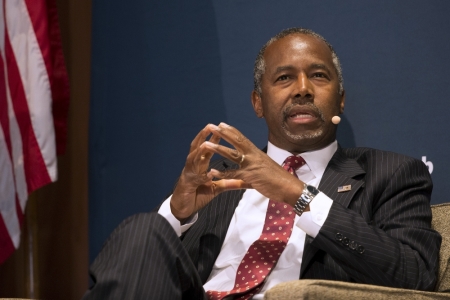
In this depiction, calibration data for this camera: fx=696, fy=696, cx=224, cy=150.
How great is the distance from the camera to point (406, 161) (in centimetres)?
206

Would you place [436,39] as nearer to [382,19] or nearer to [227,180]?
[382,19]

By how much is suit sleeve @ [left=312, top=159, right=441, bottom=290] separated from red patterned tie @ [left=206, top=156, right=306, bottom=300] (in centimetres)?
20

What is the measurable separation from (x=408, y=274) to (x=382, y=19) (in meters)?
1.04

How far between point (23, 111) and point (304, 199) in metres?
1.15

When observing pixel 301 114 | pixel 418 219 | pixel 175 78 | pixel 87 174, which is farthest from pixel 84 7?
pixel 418 219

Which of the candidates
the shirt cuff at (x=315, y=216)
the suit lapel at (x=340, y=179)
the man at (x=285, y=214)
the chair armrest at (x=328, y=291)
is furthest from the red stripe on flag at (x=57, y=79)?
the chair armrest at (x=328, y=291)

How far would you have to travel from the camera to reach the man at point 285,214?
63.3 inches

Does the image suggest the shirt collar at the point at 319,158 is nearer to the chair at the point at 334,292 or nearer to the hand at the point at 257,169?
the hand at the point at 257,169

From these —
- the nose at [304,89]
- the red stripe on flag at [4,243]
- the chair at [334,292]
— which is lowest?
the red stripe on flag at [4,243]

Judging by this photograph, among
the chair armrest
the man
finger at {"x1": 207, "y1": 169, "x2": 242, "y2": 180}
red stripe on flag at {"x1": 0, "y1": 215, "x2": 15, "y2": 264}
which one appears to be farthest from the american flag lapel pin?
red stripe on flag at {"x1": 0, "y1": 215, "x2": 15, "y2": 264}

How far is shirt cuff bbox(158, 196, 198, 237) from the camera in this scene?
2.11 m

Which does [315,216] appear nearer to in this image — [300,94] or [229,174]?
[229,174]

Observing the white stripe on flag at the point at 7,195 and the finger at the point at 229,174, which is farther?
the white stripe on flag at the point at 7,195

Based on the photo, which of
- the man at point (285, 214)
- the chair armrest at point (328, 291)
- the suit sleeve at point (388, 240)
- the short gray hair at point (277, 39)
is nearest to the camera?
the chair armrest at point (328, 291)
